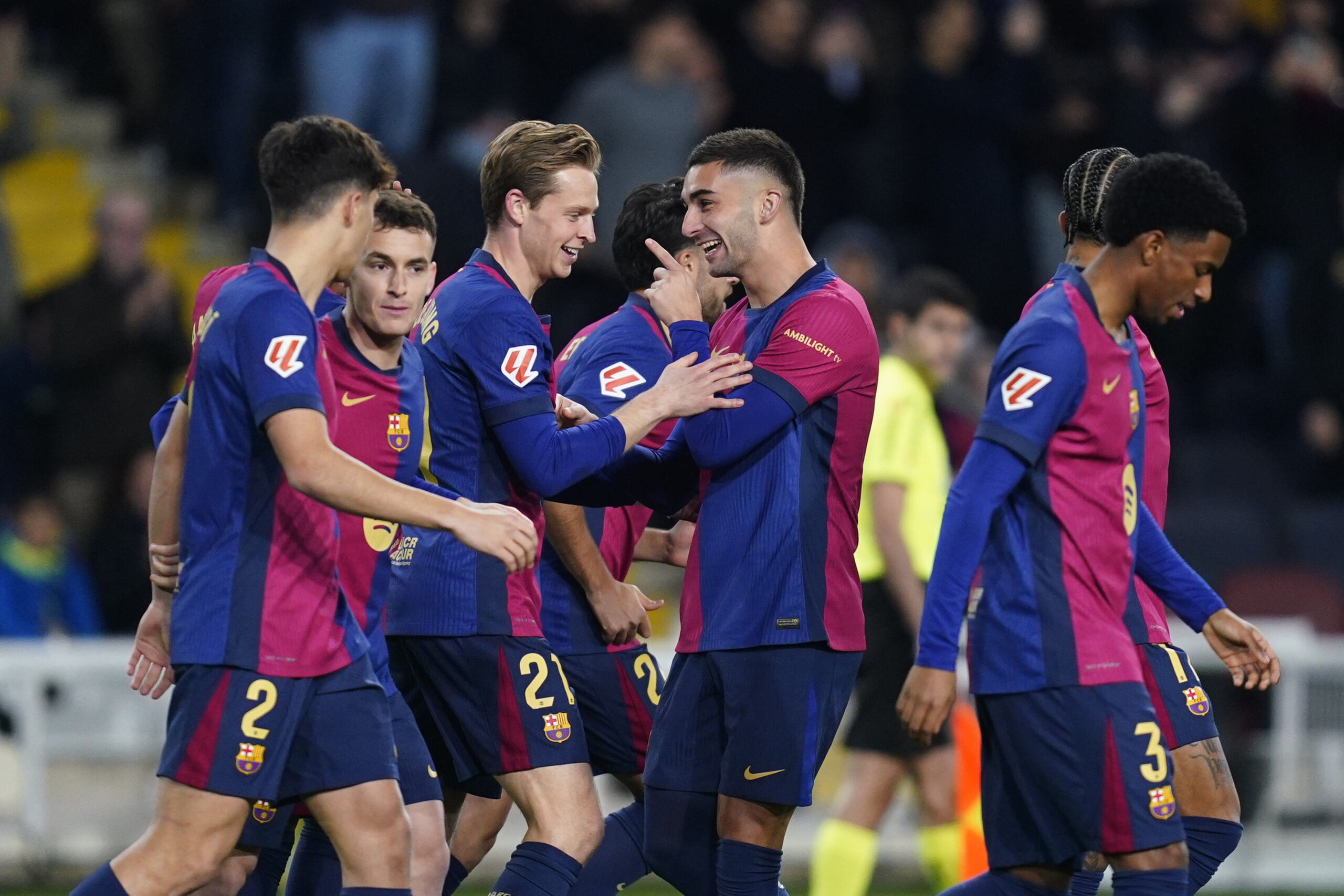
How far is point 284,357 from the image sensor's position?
171 inches

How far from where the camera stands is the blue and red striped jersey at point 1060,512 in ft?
14.9

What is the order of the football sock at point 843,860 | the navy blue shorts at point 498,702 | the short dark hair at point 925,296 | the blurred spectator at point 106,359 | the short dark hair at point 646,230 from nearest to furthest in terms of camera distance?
1. the navy blue shorts at point 498,702
2. the short dark hair at point 646,230
3. the football sock at point 843,860
4. the short dark hair at point 925,296
5. the blurred spectator at point 106,359

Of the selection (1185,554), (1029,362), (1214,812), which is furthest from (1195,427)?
(1029,362)

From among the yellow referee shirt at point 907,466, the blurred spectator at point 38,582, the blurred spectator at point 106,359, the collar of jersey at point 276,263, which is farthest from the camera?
the blurred spectator at point 106,359

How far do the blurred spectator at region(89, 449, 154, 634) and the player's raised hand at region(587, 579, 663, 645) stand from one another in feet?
17.3

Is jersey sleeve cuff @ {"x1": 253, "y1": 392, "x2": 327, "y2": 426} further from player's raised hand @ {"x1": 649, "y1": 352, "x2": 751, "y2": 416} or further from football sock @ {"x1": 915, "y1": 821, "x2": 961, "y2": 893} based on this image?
football sock @ {"x1": 915, "y1": 821, "x2": 961, "y2": 893}

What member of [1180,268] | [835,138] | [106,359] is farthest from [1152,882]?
[835,138]

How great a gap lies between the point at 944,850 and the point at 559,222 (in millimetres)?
3330

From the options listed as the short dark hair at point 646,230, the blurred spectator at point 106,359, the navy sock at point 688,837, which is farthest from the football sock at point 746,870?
the blurred spectator at point 106,359

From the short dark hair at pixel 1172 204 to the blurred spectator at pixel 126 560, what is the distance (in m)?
6.81

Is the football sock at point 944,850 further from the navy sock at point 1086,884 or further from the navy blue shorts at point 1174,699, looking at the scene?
the navy blue shorts at point 1174,699

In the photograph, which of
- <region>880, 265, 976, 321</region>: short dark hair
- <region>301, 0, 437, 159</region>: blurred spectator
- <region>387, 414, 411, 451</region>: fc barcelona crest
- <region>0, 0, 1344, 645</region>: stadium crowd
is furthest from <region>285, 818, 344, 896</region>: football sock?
<region>301, 0, 437, 159</region>: blurred spectator

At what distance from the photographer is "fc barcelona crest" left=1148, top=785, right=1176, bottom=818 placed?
178 inches

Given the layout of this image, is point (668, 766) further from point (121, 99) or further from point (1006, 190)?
point (121, 99)
